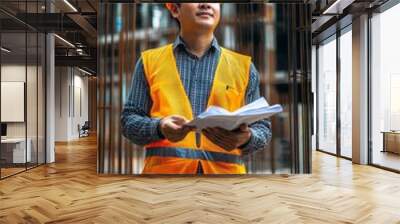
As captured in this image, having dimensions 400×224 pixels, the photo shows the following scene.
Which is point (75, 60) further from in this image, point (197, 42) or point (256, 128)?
point (256, 128)

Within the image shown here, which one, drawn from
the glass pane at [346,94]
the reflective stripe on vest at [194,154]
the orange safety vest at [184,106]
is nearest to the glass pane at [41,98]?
Result: the orange safety vest at [184,106]

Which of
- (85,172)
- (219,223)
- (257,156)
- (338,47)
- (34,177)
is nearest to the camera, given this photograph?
(219,223)

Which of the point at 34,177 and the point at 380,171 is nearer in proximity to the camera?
the point at 34,177

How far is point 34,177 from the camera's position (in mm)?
7113

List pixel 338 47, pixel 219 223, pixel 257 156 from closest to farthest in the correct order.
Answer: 1. pixel 219 223
2. pixel 257 156
3. pixel 338 47

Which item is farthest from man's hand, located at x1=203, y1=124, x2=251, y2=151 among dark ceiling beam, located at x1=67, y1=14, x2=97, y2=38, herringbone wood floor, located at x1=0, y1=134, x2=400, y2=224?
dark ceiling beam, located at x1=67, y1=14, x2=97, y2=38

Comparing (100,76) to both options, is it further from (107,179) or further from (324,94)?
(324,94)

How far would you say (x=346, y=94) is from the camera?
398 inches

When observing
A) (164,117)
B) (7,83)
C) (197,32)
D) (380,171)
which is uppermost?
(197,32)

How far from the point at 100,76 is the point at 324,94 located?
7521 mm

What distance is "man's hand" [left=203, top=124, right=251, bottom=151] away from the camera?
6.04 meters

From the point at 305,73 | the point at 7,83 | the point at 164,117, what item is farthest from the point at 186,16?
the point at 7,83

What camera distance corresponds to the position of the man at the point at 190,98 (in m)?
6.25

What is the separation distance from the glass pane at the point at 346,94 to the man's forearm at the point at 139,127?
541cm
